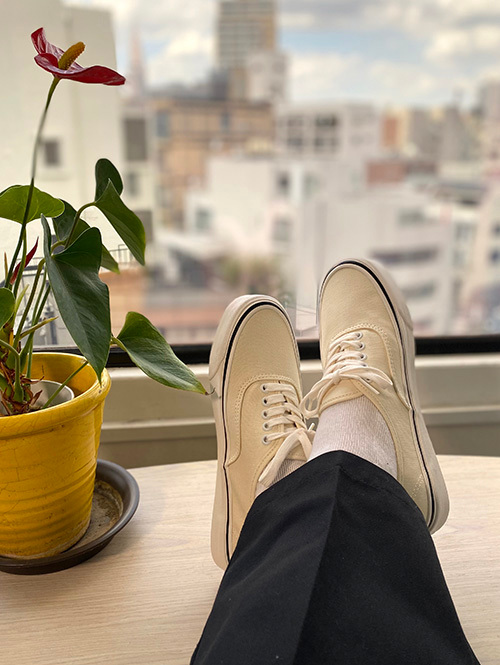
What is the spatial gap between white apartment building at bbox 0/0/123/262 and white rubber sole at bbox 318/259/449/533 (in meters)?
0.39

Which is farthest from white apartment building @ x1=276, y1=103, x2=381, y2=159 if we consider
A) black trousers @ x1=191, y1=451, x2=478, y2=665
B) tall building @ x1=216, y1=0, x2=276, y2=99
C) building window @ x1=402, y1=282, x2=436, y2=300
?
black trousers @ x1=191, y1=451, x2=478, y2=665

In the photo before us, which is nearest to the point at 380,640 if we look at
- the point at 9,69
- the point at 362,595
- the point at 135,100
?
the point at 362,595

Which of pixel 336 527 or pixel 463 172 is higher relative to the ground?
pixel 463 172

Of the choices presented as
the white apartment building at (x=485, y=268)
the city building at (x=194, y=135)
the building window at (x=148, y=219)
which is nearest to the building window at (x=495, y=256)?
the white apartment building at (x=485, y=268)

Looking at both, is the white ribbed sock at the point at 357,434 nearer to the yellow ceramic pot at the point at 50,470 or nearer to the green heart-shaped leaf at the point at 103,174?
the yellow ceramic pot at the point at 50,470

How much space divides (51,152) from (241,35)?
514 mm

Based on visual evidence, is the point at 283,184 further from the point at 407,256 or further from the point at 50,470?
the point at 50,470

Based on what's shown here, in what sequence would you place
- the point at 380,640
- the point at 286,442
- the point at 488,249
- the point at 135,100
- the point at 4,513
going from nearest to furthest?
the point at 380,640 → the point at 4,513 → the point at 286,442 → the point at 135,100 → the point at 488,249

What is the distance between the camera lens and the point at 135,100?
1.16 m

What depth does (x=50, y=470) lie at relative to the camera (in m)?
0.60

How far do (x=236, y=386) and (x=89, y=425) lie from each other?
0.75ft

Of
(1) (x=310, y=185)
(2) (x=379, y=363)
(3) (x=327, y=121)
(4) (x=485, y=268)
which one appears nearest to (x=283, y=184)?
(1) (x=310, y=185)

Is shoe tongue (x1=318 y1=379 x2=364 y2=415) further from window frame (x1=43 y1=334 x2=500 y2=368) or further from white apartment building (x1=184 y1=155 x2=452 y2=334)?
white apartment building (x1=184 y1=155 x2=452 y2=334)

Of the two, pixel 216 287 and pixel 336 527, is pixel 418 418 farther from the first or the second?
pixel 216 287
